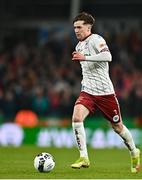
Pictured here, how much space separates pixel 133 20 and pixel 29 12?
4227 millimetres

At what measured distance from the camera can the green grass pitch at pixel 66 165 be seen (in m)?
13.3

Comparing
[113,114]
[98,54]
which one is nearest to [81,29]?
[98,54]

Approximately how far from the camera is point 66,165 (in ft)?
53.2

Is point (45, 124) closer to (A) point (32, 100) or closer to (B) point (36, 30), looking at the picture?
(A) point (32, 100)

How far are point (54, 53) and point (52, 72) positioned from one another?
176 cm

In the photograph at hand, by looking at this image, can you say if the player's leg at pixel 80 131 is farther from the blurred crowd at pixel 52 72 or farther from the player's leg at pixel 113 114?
the blurred crowd at pixel 52 72

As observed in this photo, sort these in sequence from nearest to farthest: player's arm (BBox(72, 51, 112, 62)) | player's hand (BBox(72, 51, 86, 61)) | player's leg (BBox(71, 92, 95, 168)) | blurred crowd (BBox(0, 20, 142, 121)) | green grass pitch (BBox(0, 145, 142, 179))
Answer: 1. green grass pitch (BBox(0, 145, 142, 179))
2. player's hand (BBox(72, 51, 86, 61))
3. player's arm (BBox(72, 51, 112, 62))
4. player's leg (BBox(71, 92, 95, 168))
5. blurred crowd (BBox(0, 20, 142, 121))

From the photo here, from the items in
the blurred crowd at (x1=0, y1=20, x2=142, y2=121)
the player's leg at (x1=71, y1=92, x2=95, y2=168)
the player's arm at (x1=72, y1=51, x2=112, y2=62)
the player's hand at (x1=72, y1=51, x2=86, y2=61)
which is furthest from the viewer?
the blurred crowd at (x1=0, y1=20, x2=142, y2=121)

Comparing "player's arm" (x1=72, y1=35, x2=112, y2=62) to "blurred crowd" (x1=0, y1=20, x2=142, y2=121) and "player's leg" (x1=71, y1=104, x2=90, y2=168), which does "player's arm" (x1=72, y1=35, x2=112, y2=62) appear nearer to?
"player's leg" (x1=71, y1=104, x2=90, y2=168)

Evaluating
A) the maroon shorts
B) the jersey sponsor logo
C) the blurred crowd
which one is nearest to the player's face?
the maroon shorts

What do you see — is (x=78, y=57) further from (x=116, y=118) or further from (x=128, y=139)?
(x=128, y=139)

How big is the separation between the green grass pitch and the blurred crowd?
286 centimetres

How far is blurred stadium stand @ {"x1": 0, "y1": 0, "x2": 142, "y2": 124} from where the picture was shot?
86.6 feet

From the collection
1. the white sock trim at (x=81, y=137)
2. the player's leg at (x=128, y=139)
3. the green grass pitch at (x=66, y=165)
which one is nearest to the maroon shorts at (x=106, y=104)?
the player's leg at (x=128, y=139)
